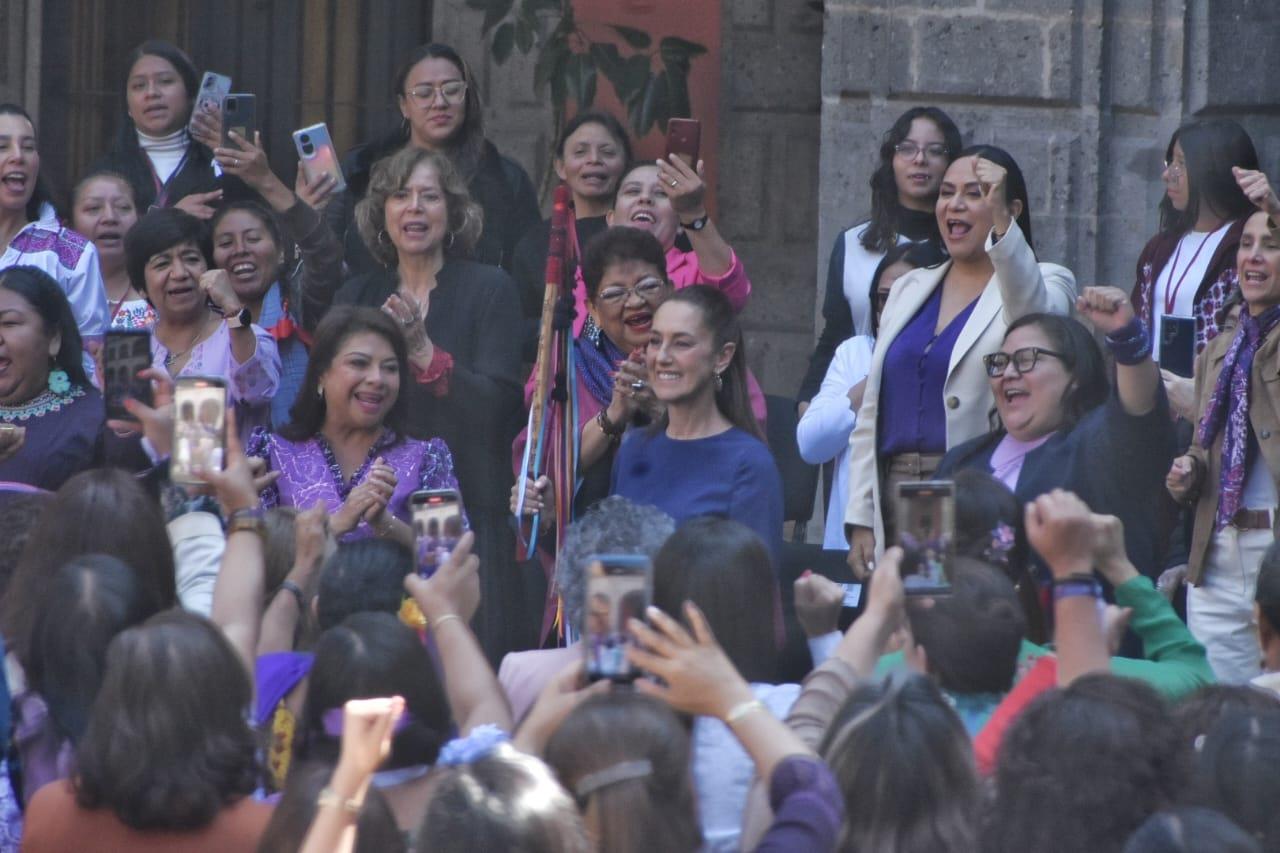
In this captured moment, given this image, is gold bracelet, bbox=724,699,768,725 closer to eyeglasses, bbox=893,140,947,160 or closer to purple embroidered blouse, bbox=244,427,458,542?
purple embroidered blouse, bbox=244,427,458,542

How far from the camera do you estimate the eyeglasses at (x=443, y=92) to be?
734 cm

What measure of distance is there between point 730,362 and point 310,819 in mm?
2843

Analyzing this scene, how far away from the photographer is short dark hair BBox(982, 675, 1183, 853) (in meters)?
3.18

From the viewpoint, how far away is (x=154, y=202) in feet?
25.5

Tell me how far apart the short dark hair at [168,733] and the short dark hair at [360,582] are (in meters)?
0.85

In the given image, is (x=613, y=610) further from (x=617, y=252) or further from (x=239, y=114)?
(x=239, y=114)

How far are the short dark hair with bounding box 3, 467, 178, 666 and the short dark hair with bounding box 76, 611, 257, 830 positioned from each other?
2.53 ft

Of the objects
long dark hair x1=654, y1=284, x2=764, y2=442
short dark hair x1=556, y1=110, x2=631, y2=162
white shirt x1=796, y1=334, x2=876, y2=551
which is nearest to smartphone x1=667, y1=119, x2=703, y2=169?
long dark hair x1=654, y1=284, x2=764, y2=442

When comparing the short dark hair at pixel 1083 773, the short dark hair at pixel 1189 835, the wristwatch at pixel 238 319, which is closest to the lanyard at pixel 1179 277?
the wristwatch at pixel 238 319

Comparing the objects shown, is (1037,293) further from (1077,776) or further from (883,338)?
(1077,776)

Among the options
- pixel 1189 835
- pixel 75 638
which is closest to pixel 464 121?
pixel 75 638

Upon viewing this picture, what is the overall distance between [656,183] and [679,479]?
1437 millimetres

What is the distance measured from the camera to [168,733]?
348 centimetres

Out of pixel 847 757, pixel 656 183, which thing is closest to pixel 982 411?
pixel 656 183
